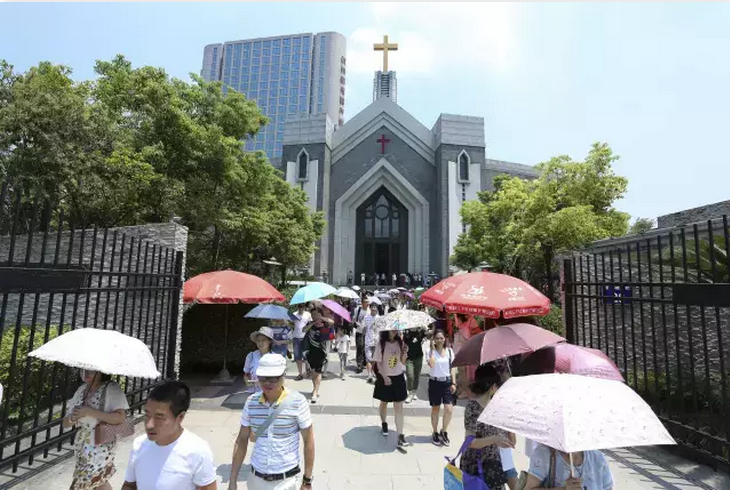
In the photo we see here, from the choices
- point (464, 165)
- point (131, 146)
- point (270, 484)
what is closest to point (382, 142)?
point (464, 165)

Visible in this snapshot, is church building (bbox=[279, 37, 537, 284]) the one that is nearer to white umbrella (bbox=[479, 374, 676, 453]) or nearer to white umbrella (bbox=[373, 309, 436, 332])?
white umbrella (bbox=[373, 309, 436, 332])

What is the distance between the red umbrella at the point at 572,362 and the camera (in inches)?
125

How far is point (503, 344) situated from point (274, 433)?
7.29 feet

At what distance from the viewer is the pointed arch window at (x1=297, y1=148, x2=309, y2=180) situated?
36.4 metres

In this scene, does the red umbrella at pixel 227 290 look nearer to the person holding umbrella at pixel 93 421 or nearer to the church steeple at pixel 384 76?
the person holding umbrella at pixel 93 421

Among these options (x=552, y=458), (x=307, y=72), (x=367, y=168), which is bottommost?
(x=552, y=458)

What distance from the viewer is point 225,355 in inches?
353

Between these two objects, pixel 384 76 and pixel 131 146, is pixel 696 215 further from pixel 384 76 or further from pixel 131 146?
pixel 384 76

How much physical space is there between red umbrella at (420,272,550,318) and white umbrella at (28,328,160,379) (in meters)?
3.58

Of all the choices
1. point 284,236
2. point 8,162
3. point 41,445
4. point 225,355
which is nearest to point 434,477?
point 41,445

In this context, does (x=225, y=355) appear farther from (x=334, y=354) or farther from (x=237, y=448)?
(x=237, y=448)

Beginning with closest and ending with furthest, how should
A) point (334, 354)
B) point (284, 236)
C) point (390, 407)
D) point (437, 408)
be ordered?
point (437, 408) → point (390, 407) → point (334, 354) → point (284, 236)

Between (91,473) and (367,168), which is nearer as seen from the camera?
(91,473)

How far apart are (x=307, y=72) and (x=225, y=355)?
300 feet
